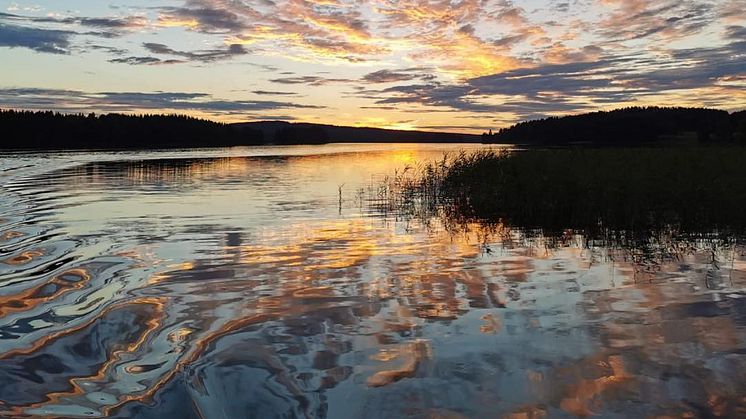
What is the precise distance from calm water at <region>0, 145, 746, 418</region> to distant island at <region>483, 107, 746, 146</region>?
54.3 m

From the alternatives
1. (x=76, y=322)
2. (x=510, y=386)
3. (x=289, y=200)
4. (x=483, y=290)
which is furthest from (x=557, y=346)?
(x=289, y=200)

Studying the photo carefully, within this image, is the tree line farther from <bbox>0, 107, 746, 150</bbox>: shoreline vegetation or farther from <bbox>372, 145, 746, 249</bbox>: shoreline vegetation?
<bbox>372, 145, 746, 249</bbox>: shoreline vegetation

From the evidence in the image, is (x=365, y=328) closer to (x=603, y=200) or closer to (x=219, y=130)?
(x=603, y=200)

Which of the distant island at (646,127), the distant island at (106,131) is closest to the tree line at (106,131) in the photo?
the distant island at (106,131)

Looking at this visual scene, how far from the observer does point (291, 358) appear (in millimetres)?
6621

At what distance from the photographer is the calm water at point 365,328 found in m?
5.52

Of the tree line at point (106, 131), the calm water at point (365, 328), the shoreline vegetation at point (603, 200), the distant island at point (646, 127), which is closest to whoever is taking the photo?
the calm water at point (365, 328)

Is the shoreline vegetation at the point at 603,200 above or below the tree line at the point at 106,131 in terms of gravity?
below

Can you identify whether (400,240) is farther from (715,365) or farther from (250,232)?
(715,365)

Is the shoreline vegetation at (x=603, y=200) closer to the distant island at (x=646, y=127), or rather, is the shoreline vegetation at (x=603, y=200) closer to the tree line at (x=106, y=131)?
the distant island at (x=646, y=127)

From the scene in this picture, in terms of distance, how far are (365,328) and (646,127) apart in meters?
105

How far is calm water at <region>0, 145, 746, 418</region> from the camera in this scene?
5520 mm

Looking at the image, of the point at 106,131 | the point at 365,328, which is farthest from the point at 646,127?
the point at 106,131

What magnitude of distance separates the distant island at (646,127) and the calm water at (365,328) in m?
54.3
